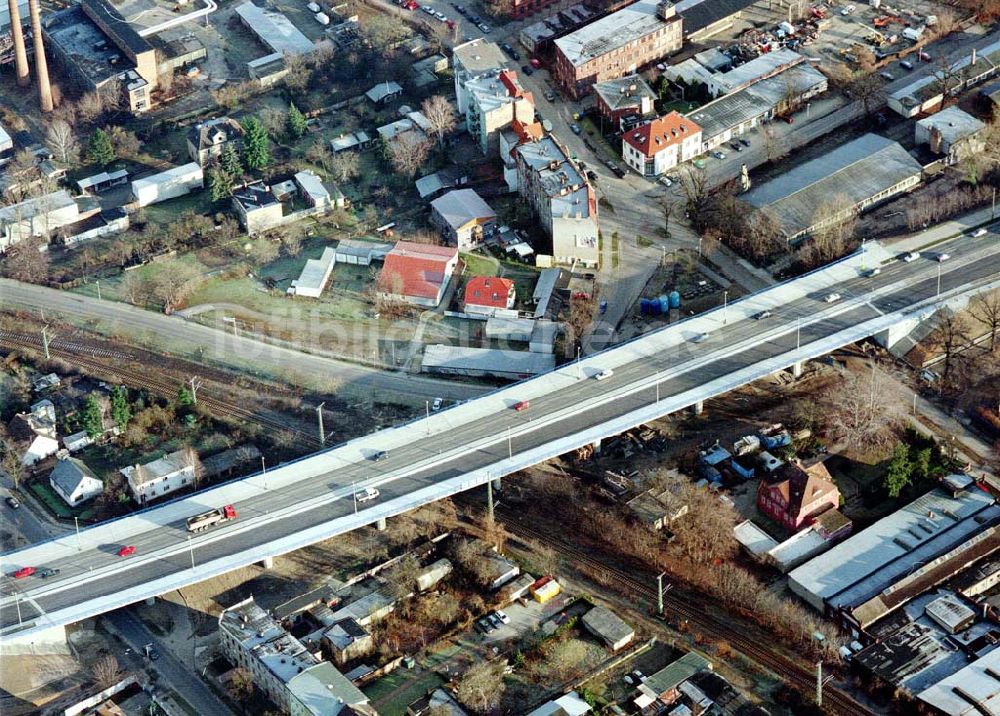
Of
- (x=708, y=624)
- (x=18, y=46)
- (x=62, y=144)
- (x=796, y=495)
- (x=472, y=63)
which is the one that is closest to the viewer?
(x=708, y=624)

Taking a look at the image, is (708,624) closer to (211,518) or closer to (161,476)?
(211,518)

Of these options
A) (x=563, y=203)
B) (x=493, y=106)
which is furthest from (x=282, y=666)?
(x=493, y=106)

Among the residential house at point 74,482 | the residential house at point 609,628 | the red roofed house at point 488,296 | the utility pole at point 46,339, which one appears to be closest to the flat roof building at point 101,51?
the utility pole at point 46,339

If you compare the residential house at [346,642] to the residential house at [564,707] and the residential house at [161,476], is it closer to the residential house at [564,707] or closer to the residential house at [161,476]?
the residential house at [564,707]

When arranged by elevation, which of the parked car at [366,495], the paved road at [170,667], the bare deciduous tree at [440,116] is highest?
the bare deciduous tree at [440,116]

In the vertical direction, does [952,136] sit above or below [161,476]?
above

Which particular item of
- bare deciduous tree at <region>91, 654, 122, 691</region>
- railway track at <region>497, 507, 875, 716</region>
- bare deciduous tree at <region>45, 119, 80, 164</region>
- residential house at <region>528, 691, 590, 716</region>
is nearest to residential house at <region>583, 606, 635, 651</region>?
railway track at <region>497, 507, 875, 716</region>
